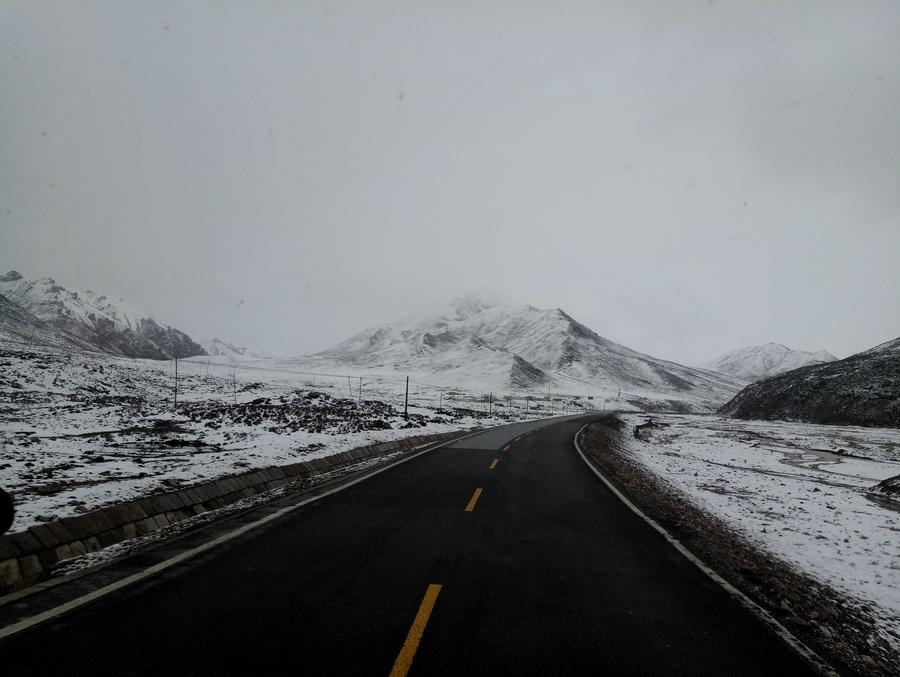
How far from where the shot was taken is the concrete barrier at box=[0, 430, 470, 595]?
5.38m

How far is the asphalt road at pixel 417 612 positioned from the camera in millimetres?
3885

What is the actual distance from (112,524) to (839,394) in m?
87.2

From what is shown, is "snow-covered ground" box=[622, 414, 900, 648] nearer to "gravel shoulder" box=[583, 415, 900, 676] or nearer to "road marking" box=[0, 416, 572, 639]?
"gravel shoulder" box=[583, 415, 900, 676]

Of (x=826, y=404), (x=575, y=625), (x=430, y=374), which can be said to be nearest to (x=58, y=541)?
(x=575, y=625)

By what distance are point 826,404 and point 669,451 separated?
56.9 metres

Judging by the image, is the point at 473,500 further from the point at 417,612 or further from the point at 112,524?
the point at 112,524

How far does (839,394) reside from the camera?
6706 centimetres

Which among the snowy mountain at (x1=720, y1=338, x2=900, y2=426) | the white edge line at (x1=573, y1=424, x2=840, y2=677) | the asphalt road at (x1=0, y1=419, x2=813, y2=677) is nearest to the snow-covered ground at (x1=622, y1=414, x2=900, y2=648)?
the white edge line at (x1=573, y1=424, x2=840, y2=677)

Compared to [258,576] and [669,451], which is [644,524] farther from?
[669,451]

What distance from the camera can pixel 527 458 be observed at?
1858 cm

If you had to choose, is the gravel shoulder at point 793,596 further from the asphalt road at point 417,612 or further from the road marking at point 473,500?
the road marking at point 473,500

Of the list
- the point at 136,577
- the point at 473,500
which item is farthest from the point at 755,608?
the point at 136,577

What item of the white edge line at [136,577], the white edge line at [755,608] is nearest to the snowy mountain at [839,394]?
the white edge line at [755,608]

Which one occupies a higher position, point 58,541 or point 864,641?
point 58,541
